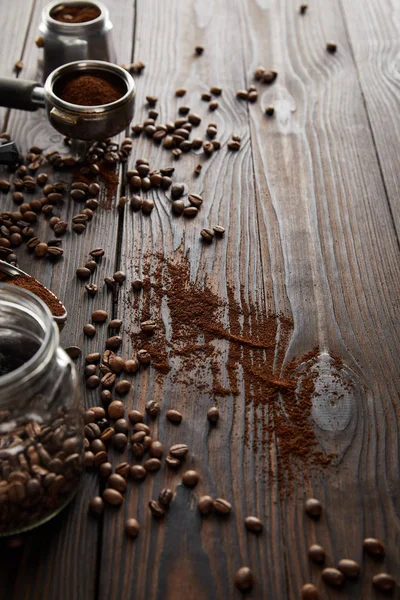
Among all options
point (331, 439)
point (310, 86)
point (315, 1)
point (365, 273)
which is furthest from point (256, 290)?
point (315, 1)

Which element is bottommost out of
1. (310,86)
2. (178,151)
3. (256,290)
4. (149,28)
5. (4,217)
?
(256,290)

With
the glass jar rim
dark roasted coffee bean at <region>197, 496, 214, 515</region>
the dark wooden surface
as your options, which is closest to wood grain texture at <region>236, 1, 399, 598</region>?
the dark wooden surface

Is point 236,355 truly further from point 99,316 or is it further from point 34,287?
point 34,287

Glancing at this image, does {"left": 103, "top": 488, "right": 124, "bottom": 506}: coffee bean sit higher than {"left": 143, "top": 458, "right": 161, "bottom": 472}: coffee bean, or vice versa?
{"left": 143, "top": 458, "right": 161, "bottom": 472}: coffee bean

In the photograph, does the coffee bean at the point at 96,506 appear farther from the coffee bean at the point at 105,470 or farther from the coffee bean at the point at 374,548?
the coffee bean at the point at 374,548

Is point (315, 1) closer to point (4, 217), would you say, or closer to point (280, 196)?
point (280, 196)

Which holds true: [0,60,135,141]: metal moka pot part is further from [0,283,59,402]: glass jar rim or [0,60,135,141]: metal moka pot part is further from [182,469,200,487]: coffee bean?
[182,469,200,487]: coffee bean

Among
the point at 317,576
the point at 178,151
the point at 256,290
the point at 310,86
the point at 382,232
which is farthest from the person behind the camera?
the point at 310,86

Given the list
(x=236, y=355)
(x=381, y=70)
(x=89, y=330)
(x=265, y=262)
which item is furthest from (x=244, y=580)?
(x=381, y=70)

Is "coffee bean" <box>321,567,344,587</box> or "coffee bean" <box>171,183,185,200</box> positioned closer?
"coffee bean" <box>321,567,344,587</box>
